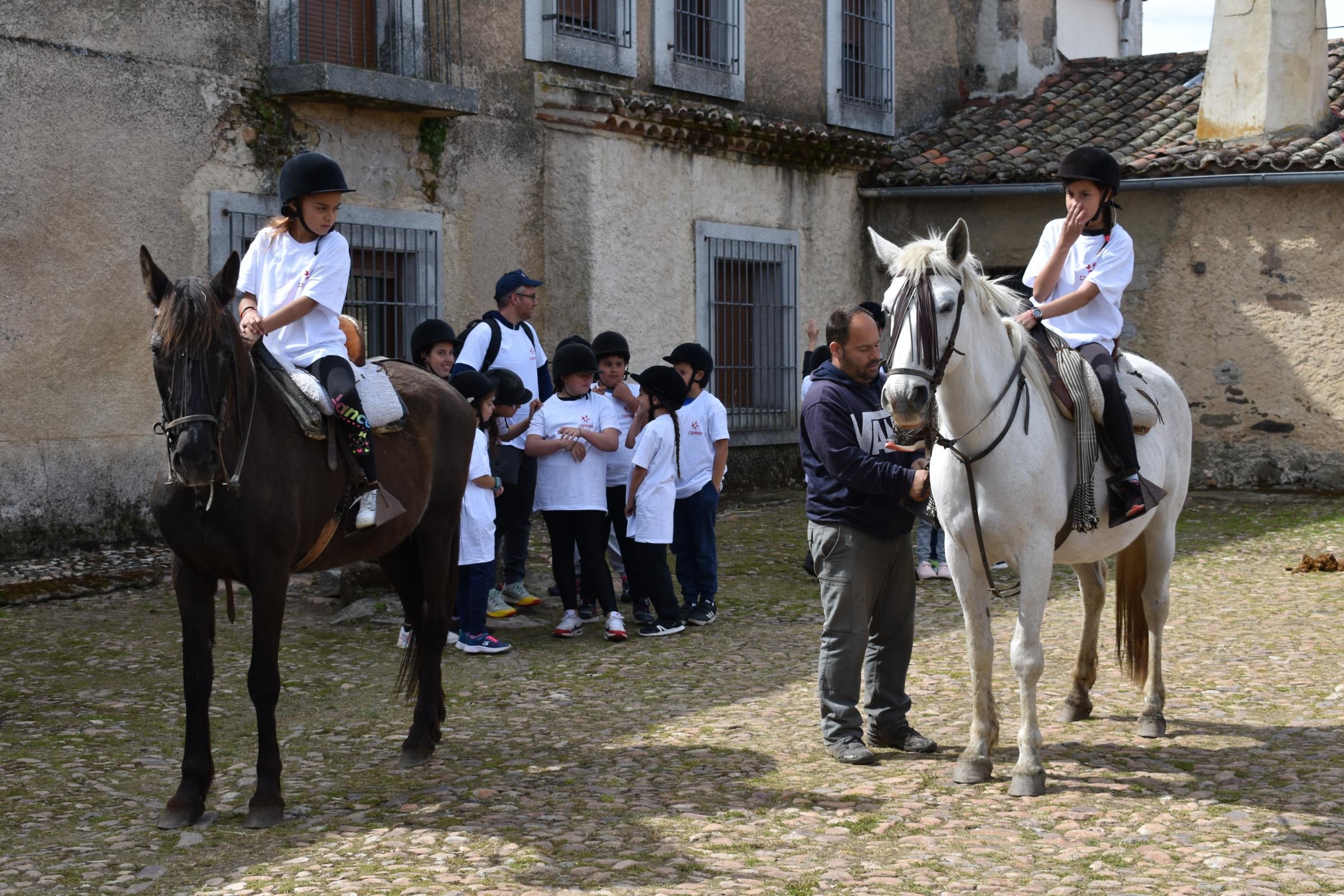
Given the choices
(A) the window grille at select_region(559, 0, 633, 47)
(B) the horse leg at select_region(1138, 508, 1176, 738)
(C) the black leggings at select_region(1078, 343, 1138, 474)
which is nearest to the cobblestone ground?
(B) the horse leg at select_region(1138, 508, 1176, 738)

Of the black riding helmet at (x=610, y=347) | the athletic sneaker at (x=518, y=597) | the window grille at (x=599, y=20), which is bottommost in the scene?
the athletic sneaker at (x=518, y=597)

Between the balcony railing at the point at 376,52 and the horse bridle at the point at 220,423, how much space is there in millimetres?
6964

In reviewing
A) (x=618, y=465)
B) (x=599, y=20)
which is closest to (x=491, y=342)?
(x=618, y=465)

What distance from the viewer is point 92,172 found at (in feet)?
35.6

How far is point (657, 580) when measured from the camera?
9062 mm

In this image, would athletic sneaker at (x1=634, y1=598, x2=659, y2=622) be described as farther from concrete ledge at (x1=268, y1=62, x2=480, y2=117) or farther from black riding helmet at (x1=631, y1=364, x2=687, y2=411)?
concrete ledge at (x1=268, y1=62, x2=480, y2=117)

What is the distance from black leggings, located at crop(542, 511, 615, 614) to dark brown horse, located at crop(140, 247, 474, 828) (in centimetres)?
254

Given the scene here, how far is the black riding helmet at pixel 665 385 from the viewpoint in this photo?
9242mm

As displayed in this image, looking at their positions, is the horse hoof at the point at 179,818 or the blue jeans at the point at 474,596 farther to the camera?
the blue jeans at the point at 474,596

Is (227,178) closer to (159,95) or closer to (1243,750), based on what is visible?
(159,95)

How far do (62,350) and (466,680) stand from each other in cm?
486

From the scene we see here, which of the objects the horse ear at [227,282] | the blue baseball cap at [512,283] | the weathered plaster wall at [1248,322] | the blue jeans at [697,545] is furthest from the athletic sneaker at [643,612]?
the weathered plaster wall at [1248,322]

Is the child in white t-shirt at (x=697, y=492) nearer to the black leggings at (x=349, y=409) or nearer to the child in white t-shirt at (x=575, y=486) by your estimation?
the child in white t-shirt at (x=575, y=486)

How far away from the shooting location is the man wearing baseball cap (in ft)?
30.3
